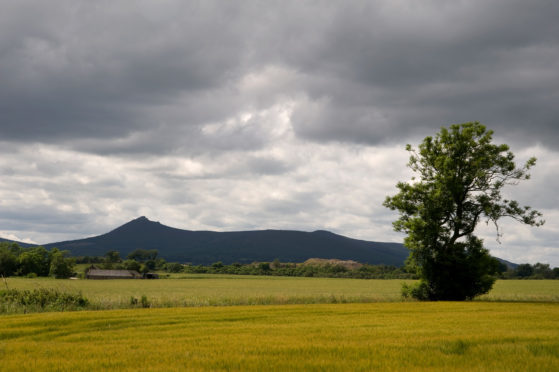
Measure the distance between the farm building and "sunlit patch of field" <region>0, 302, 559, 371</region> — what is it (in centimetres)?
12072

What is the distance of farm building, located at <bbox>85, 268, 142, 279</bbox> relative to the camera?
5387 inches

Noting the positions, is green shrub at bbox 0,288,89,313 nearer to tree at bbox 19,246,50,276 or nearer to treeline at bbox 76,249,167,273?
tree at bbox 19,246,50,276

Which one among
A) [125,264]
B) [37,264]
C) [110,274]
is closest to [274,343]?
[110,274]

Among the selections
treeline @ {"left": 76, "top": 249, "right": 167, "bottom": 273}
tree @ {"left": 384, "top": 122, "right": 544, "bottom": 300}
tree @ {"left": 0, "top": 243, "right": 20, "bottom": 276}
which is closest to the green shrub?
tree @ {"left": 384, "top": 122, "right": 544, "bottom": 300}

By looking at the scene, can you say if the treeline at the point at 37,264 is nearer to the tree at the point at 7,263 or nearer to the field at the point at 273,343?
the tree at the point at 7,263

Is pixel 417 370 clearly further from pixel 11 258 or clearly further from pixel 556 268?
pixel 556 268

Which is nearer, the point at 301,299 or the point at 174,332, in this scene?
the point at 174,332

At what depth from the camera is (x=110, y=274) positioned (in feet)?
460

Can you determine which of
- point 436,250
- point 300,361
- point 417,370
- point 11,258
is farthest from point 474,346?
point 11,258

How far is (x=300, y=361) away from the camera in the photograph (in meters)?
12.8

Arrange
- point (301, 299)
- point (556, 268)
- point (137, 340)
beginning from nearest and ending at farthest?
point (137, 340), point (301, 299), point (556, 268)

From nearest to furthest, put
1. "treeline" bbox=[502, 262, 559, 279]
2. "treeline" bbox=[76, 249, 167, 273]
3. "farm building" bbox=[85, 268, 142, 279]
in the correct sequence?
"farm building" bbox=[85, 268, 142, 279]
"treeline" bbox=[502, 262, 559, 279]
"treeline" bbox=[76, 249, 167, 273]

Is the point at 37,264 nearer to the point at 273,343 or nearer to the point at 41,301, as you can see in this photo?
the point at 41,301

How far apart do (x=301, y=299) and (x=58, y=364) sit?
27875 mm
